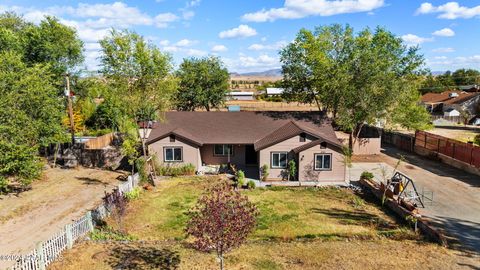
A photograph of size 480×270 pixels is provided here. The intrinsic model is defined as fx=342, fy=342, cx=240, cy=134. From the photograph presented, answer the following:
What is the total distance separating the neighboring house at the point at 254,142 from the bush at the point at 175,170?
0.45m

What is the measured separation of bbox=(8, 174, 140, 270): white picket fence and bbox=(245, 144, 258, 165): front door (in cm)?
1355

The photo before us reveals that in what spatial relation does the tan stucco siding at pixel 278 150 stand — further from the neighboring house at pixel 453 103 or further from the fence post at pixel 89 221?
the neighboring house at pixel 453 103

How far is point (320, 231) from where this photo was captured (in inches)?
→ 655

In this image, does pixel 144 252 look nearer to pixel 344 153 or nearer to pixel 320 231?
pixel 320 231

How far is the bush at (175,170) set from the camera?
27.3 metres

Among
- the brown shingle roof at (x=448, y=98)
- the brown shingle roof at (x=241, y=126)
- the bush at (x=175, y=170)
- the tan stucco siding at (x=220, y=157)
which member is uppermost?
the brown shingle roof at (x=448, y=98)

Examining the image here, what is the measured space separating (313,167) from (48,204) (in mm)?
17716

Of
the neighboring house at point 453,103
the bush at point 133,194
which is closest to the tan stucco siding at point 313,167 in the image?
the bush at point 133,194

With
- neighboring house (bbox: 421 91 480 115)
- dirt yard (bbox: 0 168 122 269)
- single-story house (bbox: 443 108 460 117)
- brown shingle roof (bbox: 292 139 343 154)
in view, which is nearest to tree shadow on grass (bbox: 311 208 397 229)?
brown shingle roof (bbox: 292 139 343 154)

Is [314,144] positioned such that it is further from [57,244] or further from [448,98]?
[448,98]

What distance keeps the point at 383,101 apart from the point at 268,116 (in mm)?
10482

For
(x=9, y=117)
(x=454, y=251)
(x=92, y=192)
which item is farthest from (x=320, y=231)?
A: (x=9, y=117)

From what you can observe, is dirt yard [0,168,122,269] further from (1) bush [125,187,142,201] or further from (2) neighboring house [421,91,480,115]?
(2) neighboring house [421,91,480,115]

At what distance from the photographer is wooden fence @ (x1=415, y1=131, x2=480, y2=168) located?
26734mm
